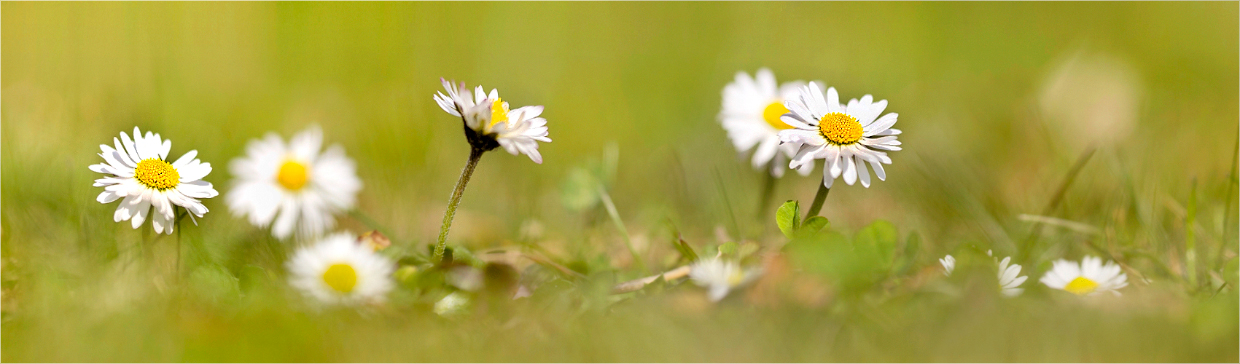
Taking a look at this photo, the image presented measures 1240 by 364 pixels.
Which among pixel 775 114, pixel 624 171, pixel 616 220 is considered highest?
pixel 624 171

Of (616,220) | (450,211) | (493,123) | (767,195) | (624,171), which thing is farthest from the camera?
(624,171)

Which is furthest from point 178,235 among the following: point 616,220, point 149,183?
point 616,220

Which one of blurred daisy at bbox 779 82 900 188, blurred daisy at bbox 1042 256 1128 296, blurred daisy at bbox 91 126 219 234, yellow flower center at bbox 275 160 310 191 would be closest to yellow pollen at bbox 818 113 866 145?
blurred daisy at bbox 779 82 900 188

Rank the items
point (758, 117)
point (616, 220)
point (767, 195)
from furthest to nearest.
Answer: point (758, 117) < point (767, 195) < point (616, 220)

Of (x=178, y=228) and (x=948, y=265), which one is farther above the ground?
(x=178, y=228)

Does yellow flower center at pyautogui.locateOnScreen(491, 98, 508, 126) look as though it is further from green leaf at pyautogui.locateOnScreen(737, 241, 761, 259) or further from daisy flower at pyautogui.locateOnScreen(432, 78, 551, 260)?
green leaf at pyautogui.locateOnScreen(737, 241, 761, 259)

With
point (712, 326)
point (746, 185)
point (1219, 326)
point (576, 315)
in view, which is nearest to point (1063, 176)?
point (746, 185)

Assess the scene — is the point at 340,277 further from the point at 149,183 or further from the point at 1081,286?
the point at 1081,286
